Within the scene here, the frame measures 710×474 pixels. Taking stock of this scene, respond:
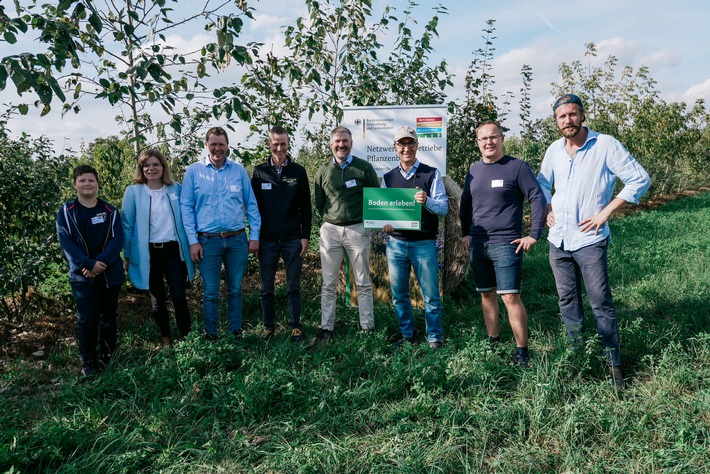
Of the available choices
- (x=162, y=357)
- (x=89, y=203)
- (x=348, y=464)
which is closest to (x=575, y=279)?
(x=348, y=464)

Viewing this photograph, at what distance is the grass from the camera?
2.98m

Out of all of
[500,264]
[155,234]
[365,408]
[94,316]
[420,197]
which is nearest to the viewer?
[365,408]

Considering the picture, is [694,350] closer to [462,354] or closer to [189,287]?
[462,354]

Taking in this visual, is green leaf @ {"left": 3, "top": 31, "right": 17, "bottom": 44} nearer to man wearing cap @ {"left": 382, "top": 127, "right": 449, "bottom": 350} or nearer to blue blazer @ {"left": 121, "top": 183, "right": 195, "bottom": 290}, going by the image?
blue blazer @ {"left": 121, "top": 183, "right": 195, "bottom": 290}

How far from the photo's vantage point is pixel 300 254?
16.6 feet

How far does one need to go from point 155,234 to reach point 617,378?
3.92 m

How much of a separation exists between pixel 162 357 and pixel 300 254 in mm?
1532

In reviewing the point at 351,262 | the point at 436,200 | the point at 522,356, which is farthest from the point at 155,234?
the point at 522,356

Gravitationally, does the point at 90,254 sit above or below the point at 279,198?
below

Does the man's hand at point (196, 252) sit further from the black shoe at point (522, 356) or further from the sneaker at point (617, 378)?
the sneaker at point (617, 378)

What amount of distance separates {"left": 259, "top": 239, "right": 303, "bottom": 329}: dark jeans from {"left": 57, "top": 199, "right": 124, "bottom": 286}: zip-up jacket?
1261 millimetres

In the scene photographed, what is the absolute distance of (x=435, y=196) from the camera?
4633 millimetres

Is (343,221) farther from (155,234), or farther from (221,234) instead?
(155,234)

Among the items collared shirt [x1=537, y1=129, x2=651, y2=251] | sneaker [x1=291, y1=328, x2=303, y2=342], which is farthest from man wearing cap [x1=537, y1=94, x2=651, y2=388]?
sneaker [x1=291, y1=328, x2=303, y2=342]
